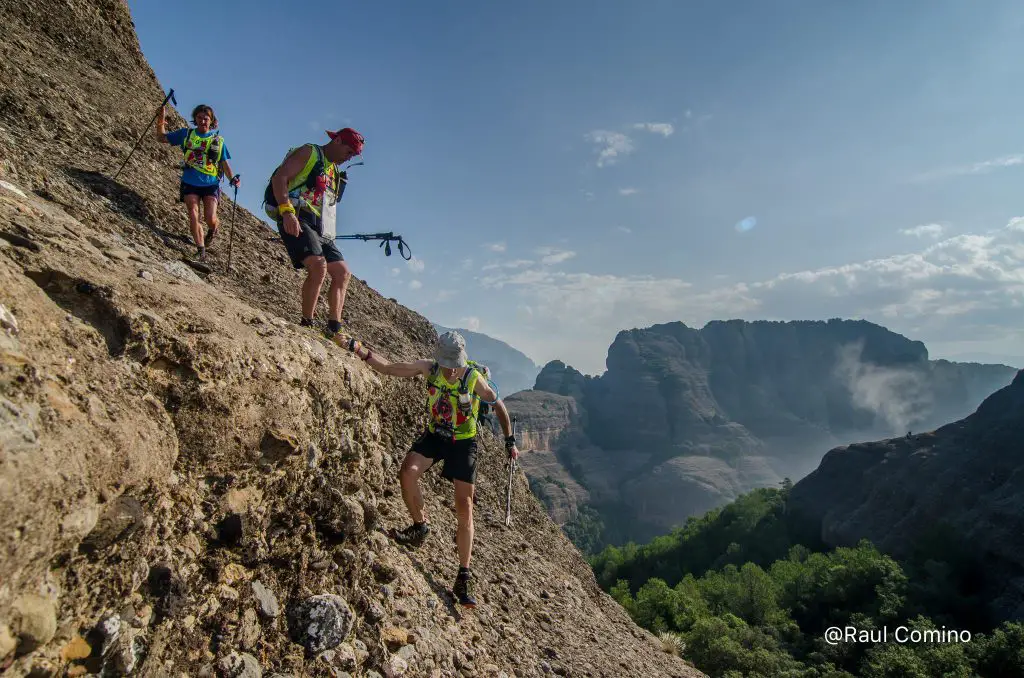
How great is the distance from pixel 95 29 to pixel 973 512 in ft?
277

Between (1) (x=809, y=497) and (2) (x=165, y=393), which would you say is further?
(1) (x=809, y=497)

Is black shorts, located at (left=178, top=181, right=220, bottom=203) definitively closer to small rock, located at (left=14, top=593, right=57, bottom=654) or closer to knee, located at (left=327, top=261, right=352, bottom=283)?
knee, located at (left=327, top=261, right=352, bottom=283)

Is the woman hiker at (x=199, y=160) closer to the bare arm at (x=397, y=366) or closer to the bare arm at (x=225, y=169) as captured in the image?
the bare arm at (x=225, y=169)

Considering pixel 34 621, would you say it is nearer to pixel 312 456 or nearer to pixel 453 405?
pixel 312 456

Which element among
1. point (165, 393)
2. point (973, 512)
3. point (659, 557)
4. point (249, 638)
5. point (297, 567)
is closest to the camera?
point (249, 638)

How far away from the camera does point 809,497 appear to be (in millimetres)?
84688

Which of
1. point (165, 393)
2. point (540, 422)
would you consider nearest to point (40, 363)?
point (165, 393)

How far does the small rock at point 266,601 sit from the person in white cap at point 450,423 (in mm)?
2193

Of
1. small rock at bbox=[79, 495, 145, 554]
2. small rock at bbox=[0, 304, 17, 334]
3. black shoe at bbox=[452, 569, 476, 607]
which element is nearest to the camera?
small rock at bbox=[79, 495, 145, 554]

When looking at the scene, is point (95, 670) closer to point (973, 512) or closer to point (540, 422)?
point (973, 512)

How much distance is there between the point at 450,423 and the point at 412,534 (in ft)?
4.94

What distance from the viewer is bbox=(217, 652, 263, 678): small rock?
312 centimetres

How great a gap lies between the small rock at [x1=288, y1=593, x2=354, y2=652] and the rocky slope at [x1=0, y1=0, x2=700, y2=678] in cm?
1

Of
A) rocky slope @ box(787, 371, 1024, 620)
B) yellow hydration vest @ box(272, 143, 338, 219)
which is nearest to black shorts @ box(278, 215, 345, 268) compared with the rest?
yellow hydration vest @ box(272, 143, 338, 219)
